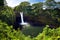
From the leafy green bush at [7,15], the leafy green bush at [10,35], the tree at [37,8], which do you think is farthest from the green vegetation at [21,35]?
the tree at [37,8]

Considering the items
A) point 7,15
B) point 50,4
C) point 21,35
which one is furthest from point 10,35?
point 50,4

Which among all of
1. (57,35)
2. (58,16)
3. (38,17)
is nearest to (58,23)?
(58,16)

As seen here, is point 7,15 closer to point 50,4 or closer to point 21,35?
point 50,4

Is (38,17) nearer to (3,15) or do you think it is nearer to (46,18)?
(46,18)

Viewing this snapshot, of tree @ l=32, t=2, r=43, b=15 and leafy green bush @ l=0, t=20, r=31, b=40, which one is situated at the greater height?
tree @ l=32, t=2, r=43, b=15

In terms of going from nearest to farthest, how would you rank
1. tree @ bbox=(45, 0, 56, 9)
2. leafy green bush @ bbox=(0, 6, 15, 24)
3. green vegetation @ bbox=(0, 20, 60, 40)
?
1. green vegetation @ bbox=(0, 20, 60, 40)
2. leafy green bush @ bbox=(0, 6, 15, 24)
3. tree @ bbox=(45, 0, 56, 9)

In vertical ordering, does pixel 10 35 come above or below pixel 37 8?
below

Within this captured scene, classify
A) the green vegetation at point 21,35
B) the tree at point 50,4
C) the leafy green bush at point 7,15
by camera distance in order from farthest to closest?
the tree at point 50,4, the leafy green bush at point 7,15, the green vegetation at point 21,35

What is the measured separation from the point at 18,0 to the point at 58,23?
538 mm

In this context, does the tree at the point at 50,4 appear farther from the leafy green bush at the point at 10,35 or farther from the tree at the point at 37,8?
the leafy green bush at the point at 10,35

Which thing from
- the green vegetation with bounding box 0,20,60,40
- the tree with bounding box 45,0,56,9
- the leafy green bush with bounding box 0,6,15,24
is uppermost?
the tree with bounding box 45,0,56,9

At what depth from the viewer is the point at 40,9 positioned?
2.58 m

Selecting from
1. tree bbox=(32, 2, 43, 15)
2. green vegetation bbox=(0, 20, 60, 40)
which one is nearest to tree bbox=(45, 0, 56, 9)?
tree bbox=(32, 2, 43, 15)

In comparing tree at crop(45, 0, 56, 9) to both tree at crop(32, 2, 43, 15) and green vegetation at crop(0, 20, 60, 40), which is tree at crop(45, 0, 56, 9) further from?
green vegetation at crop(0, 20, 60, 40)
